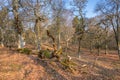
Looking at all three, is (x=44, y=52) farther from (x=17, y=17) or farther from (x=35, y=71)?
(x=17, y=17)

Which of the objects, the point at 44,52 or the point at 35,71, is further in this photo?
the point at 44,52

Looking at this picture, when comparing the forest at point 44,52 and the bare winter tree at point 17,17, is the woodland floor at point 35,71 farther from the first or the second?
the bare winter tree at point 17,17

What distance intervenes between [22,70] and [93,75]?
5.36 m

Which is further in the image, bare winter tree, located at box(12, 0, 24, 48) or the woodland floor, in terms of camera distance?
bare winter tree, located at box(12, 0, 24, 48)

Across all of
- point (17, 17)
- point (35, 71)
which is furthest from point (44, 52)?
point (17, 17)

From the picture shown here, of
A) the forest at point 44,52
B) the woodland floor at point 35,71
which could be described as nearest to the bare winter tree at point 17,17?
the forest at point 44,52

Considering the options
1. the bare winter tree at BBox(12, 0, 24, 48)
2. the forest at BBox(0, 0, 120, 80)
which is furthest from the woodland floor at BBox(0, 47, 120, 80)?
the bare winter tree at BBox(12, 0, 24, 48)

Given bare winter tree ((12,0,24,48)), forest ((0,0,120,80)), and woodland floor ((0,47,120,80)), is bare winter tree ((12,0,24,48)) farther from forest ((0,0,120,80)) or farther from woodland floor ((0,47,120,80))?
woodland floor ((0,47,120,80))

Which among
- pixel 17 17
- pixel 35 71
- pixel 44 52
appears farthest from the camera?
pixel 17 17

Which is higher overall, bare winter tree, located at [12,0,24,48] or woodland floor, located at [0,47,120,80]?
bare winter tree, located at [12,0,24,48]

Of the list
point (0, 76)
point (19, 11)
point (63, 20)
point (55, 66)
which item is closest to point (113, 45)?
point (63, 20)

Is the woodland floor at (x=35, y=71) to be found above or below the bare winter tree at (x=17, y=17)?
below

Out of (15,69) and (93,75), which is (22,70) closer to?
(15,69)

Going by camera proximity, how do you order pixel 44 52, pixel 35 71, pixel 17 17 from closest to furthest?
1. pixel 35 71
2. pixel 44 52
3. pixel 17 17
